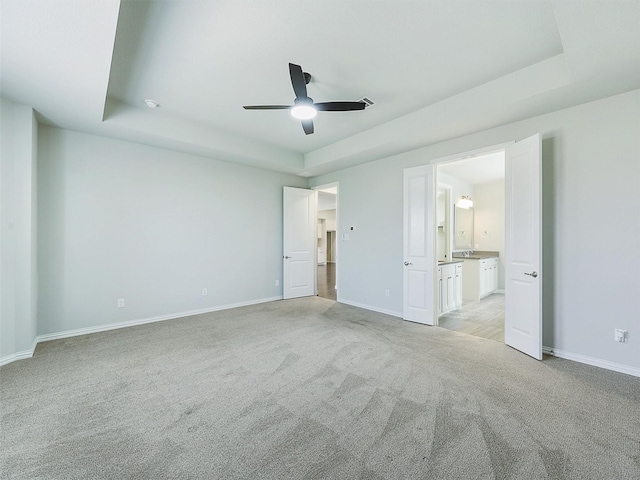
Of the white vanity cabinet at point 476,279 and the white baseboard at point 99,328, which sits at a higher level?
the white vanity cabinet at point 476,279

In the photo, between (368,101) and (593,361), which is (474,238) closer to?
(593,361)

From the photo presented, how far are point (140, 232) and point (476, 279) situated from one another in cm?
624

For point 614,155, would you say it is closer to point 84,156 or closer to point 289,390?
point 289,390

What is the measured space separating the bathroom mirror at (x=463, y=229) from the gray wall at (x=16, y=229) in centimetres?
713

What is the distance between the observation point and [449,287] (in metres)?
4.88

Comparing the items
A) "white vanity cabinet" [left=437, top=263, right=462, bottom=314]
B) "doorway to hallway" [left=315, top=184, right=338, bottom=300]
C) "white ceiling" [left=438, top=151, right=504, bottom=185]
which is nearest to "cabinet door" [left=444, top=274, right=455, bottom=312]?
"white vanity cabinet" [left=437, top=263, right=462, bottom=314]

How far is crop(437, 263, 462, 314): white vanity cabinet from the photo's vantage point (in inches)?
181

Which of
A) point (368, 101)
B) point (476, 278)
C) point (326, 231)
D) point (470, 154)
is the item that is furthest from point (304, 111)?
point (326, 231)

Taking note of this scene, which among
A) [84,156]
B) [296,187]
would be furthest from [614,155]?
Result: [84,156]

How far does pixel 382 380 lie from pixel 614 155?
310 cm

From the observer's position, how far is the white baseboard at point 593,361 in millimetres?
2555

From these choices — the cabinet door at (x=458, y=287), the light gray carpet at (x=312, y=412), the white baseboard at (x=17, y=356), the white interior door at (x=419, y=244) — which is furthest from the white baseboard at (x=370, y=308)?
the white baseboard at (x=17, y=356)

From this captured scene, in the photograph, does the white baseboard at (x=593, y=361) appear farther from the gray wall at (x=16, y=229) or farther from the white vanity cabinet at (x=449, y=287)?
the gray wall at (x=16, y=229)

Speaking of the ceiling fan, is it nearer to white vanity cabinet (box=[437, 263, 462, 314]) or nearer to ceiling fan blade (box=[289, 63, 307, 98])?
ceiling fan blade (box=[289, 63, 307, 98])
